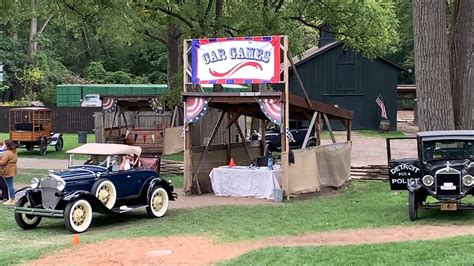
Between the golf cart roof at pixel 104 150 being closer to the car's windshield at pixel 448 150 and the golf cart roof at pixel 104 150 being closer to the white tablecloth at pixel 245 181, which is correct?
the white tablecloth at pixel 245 181

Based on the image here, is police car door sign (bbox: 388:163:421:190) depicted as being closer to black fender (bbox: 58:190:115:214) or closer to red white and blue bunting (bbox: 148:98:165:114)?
black fender (bbox: 58:190:115:214)

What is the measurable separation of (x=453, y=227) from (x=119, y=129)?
2213 cm

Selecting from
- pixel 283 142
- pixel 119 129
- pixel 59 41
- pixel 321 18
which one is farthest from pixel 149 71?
pixel 283 142

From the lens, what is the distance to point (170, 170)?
2359cm

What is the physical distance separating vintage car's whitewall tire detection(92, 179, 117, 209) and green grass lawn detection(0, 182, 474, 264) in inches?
20.8

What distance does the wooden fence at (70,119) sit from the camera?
45281 mm

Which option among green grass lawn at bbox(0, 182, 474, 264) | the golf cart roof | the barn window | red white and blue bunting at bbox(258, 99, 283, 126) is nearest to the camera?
green grass lawn at bbox(0, 182, 474, 264)

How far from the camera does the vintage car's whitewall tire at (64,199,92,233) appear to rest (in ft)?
40.8

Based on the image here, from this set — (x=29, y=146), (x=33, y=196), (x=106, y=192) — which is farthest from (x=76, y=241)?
(x=29, y=146)

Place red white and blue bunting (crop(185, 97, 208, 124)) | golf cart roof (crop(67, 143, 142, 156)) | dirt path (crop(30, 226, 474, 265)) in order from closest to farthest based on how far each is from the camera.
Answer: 1. dirt path (crop(30, 226, 474, 265))
2. golf cart roof (crop(67, 143, 142, 156))
3. red white and blue bunting (crop(185, 97, 208, 124))

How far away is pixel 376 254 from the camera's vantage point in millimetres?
8859

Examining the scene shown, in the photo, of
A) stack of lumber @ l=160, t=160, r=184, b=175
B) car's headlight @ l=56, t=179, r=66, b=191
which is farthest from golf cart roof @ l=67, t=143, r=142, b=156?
stack of lumber @ l=160, t=160, r=184, b=175

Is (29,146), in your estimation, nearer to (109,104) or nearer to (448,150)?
(109,104)

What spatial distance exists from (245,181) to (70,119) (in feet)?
98.8
